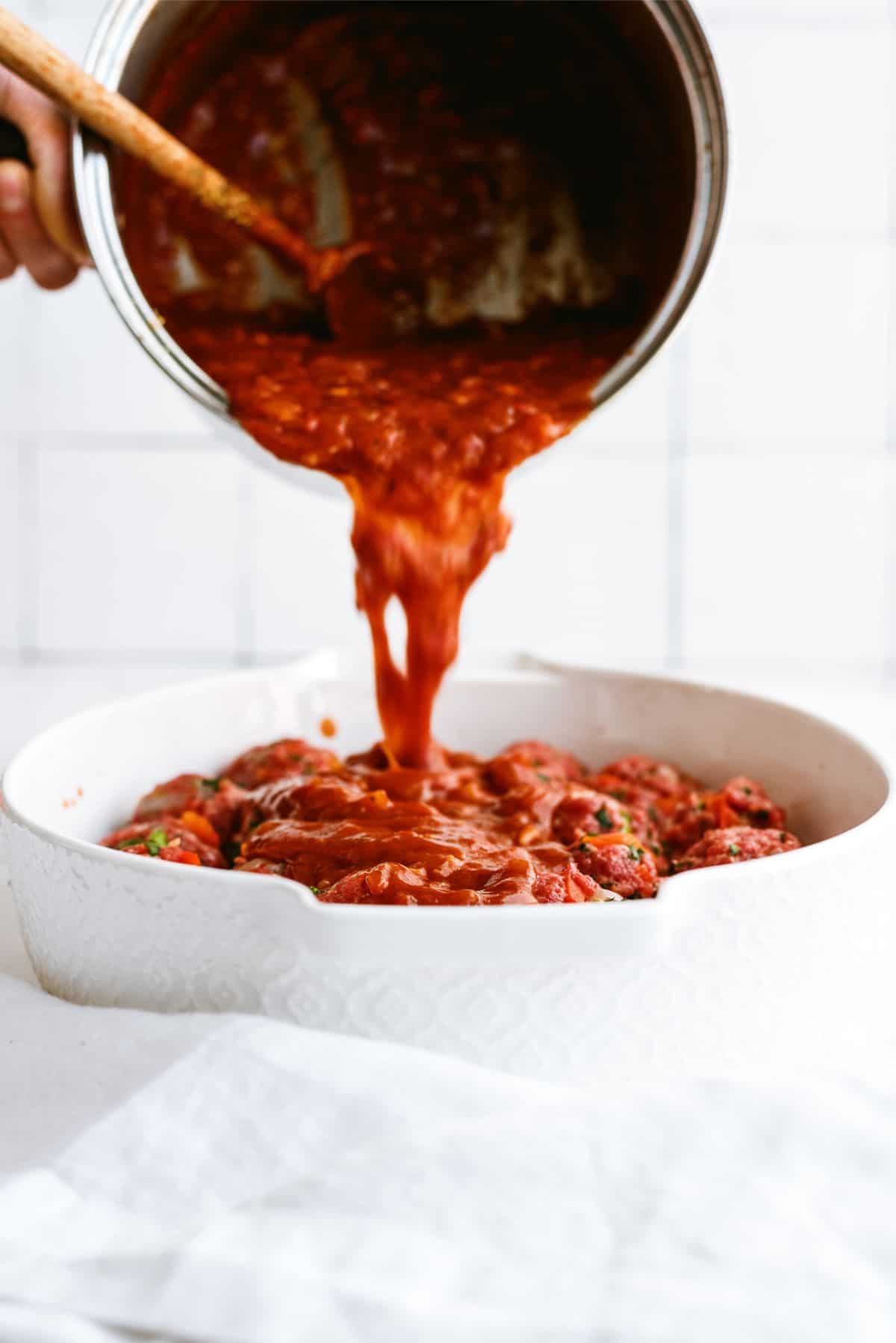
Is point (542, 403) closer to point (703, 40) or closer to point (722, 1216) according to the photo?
point (703, 40)

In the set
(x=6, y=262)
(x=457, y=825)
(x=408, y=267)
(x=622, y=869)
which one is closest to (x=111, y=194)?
(x=6, y=262)

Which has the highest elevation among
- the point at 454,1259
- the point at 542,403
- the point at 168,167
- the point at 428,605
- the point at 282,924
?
the point at 168,167

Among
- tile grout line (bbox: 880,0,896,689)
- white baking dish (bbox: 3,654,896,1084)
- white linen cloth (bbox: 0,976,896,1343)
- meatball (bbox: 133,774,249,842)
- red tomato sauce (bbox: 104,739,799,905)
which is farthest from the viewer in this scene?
tile grout line (bbox: 880,0,896,689)

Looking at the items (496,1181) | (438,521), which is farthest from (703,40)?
(496,1181)

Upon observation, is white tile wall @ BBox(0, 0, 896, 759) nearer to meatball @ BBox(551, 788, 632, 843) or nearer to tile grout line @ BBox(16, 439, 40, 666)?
tile grout line @ BBox(16, 439, 40, 666)

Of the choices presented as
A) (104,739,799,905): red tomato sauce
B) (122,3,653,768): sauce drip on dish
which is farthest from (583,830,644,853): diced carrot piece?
(122,3,653,768): sauce drip on dish

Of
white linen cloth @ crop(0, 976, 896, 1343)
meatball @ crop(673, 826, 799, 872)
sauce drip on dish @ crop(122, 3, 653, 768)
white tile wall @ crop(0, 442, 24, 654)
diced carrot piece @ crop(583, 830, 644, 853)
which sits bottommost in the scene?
white linen cloth @ crop(0, 976, 896, 1343)
